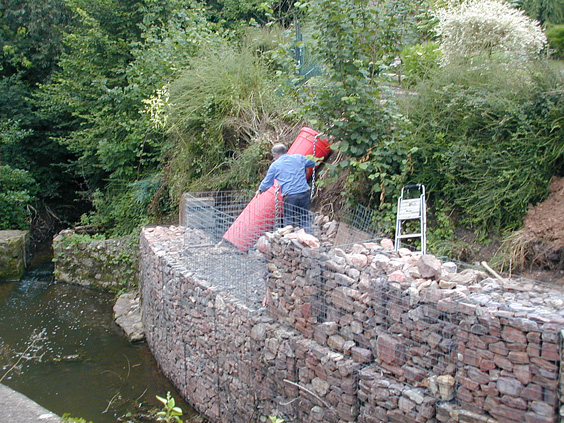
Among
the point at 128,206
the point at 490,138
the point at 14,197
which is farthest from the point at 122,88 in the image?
the point at 490,138

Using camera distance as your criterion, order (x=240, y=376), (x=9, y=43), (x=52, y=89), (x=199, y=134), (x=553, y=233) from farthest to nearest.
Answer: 1. (x=9, y=43)
2. (x=52, y=89)
3. (x=199, y=134)
4. (x=240, y=376)
5. (x=553, y=233)

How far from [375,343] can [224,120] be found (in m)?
6.25

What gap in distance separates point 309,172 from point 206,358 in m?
2.98

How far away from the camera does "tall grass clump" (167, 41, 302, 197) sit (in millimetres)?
9109

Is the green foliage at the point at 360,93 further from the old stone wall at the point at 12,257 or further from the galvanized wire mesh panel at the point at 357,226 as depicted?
the old stone wall at the point at 12,257

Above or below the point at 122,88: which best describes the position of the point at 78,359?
below

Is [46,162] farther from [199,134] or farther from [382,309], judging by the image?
[382,309]

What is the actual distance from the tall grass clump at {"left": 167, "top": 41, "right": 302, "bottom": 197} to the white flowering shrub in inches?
109

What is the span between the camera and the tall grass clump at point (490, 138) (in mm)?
5516

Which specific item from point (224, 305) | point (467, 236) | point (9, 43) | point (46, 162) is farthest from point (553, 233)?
point (9, 43)

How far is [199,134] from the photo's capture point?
1004 centimetres

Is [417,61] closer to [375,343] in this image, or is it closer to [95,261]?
[375,343]

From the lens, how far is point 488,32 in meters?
8.05

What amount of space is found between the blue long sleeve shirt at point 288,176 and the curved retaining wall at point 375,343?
1536 mm
